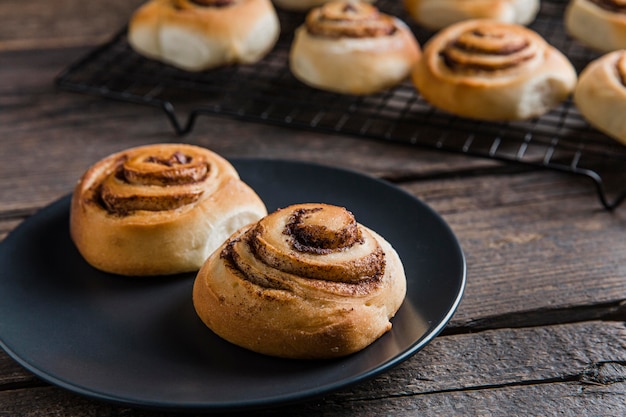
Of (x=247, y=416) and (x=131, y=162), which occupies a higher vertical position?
(x=131, y=162)

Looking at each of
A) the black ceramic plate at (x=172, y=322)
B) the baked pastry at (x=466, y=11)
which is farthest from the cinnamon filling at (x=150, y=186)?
the baked pastry at (x=466, y=11)

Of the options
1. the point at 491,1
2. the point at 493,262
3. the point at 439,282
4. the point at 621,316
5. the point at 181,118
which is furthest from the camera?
the point at 491,1

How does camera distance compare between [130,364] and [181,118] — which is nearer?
[130,364]

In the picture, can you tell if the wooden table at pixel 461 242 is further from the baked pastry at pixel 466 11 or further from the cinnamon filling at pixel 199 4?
the baked pastry at pixel 466 11

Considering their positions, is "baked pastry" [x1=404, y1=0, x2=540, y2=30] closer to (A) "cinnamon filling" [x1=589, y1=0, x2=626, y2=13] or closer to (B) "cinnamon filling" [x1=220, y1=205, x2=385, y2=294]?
(A) "cinnamon filling" [x1=589, y1=0, x2=626, y2=13]

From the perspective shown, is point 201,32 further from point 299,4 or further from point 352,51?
point 299,4

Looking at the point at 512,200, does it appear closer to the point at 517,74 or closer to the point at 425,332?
the point at 517,74

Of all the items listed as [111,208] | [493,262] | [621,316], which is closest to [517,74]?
[493,262]
